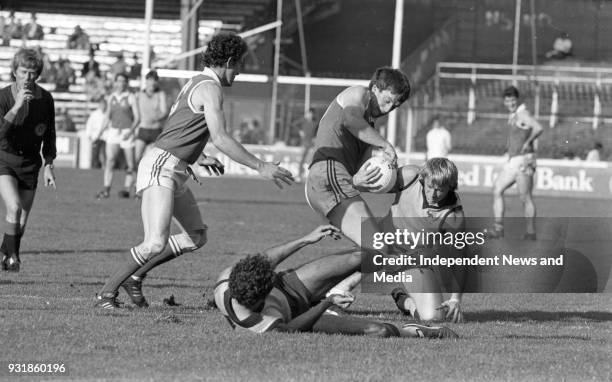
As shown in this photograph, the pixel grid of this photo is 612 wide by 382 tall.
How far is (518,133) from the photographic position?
17.3m

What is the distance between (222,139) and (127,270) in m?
1.24

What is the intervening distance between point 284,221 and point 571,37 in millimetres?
17276

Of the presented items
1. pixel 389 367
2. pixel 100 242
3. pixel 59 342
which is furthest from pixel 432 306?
pixel 100 242

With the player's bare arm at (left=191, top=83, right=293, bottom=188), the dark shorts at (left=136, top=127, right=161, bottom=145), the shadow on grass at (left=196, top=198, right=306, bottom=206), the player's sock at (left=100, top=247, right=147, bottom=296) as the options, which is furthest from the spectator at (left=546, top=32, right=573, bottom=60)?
the player's sock at (left=100, top=247, right=147, bottom=296)

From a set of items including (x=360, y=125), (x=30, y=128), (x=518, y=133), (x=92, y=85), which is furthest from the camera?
(x=92, y=85)

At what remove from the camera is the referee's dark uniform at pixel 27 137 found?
11.0 m

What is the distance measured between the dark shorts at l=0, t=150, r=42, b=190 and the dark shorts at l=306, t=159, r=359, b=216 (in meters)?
3.42

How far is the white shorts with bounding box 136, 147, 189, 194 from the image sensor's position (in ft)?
28.7

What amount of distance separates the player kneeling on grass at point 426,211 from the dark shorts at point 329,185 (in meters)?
0.10

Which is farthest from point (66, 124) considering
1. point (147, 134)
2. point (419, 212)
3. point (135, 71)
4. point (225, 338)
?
point (225, 338)

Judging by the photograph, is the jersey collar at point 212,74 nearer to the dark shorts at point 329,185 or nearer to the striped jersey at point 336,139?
the striped jersey at point 336,139

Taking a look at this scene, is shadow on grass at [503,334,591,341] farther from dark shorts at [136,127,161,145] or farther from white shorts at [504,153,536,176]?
dark shorts at [136,127,161,145]

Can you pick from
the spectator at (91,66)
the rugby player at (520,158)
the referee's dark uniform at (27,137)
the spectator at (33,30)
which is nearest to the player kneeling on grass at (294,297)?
the referee's dark uniform at (27,137)

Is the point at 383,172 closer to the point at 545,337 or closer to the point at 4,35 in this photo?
the point at 545,337
